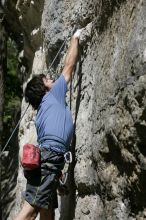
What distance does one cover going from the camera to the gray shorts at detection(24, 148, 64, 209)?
5.38 metres

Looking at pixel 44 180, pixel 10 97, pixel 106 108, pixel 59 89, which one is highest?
pixel 10 97

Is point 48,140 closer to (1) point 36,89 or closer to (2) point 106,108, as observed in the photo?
(1) point 36,89

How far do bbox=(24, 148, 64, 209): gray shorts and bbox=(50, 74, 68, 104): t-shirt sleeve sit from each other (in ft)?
1.84

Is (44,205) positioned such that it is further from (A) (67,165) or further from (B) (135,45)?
(B) (135,45)

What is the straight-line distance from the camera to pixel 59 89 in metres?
5.56

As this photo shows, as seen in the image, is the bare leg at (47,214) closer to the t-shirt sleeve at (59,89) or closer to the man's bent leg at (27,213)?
→ the man's bent leg at (27,213)

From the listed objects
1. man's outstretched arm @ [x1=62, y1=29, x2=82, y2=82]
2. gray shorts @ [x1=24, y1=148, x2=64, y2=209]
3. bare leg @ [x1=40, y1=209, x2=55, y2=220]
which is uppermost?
man's outstretched arm @ [x1=62, y1=29, x2=82, y2=82]

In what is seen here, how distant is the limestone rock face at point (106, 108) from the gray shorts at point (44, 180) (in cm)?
29

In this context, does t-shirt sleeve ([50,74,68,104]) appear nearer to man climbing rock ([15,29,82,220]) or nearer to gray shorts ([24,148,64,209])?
man climbing rock ([15,29,82,220])

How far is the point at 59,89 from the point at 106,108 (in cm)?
98

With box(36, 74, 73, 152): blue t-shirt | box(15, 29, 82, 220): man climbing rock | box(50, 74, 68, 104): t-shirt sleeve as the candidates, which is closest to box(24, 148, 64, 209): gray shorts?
box(15, 29, 82, 220): man climbing rock

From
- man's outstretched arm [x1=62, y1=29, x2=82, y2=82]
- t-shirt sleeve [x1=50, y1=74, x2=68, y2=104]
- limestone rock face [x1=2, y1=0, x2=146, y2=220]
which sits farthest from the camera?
man's outstretched arm [x1=62, y1=29, x2=82, y2=82]

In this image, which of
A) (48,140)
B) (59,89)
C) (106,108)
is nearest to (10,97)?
(59,89)

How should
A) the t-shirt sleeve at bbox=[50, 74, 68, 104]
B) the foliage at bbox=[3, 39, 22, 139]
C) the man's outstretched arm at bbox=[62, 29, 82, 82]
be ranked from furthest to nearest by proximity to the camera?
the foliage at bbox=[3, 39, 22, 139]
the man's outstretched arm at bbox=[62, 29, 82, 82]
the t-shirt sleeve at bbox=[50, 74, 68, 104]
